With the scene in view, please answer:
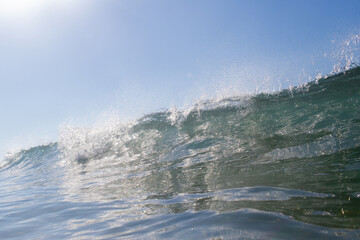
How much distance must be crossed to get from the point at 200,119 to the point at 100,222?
25.2ft

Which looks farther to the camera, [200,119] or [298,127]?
[200,119]

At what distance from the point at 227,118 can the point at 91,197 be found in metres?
5.97

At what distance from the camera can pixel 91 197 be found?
11.6 feet

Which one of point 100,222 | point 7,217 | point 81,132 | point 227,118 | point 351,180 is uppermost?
point 81,132

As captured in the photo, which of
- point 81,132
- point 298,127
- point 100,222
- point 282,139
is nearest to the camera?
point 100,222

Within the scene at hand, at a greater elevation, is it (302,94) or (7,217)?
(302,94)

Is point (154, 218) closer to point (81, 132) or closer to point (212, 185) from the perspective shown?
point (212, 185)

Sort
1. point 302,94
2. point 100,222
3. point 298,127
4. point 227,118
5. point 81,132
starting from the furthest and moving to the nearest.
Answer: point 81,132 < point 302,94 < point 227,118 < point 298,127 < point 100,222

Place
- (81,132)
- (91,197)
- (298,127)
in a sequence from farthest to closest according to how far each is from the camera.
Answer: (81,132)
(298,127)
(91,197)

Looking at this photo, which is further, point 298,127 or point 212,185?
point 298,127

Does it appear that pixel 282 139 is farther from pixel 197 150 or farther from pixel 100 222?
pixel 100 222

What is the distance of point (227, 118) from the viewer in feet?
28.3

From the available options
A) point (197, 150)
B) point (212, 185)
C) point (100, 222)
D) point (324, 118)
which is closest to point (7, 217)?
point (100, 222)

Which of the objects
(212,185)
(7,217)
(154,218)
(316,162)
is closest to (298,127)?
(316,162)
